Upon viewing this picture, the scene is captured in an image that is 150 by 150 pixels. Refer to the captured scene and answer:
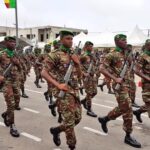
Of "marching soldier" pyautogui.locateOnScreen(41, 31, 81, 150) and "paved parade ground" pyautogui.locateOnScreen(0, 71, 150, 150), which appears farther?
"paved parade ground" pyautogui.locateOnScreen(0, 71, 150, 150)

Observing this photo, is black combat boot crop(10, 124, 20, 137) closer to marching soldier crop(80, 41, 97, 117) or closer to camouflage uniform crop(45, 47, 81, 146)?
camouflage uniform crop(45, 47, 81, 146)

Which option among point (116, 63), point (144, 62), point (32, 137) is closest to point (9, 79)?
point (32, 137)

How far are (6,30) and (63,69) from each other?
228 feet

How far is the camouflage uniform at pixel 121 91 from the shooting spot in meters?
6.22

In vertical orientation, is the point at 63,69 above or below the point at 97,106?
above

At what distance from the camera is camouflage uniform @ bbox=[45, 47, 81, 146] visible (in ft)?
17.5

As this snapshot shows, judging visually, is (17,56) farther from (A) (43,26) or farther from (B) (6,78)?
(A) (43,26)

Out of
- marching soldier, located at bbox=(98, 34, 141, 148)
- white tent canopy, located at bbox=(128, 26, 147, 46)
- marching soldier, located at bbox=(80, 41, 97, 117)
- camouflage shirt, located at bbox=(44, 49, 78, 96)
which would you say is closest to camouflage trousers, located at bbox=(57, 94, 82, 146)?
camouflage shirt, located at bbox=(44, 49, 78, 96)

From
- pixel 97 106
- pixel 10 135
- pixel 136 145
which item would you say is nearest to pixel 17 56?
pixel 10 135

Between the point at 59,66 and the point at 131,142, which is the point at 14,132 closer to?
the point at 59,66

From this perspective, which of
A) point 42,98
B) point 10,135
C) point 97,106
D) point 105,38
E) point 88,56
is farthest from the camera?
point 105,38

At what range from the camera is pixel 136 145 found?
6.14m

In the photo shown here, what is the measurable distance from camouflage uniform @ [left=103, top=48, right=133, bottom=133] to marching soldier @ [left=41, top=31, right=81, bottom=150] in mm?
1020

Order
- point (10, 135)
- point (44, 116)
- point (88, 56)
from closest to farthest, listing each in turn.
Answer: point (10, 135) → point (44, 116) → point (88, 56)
